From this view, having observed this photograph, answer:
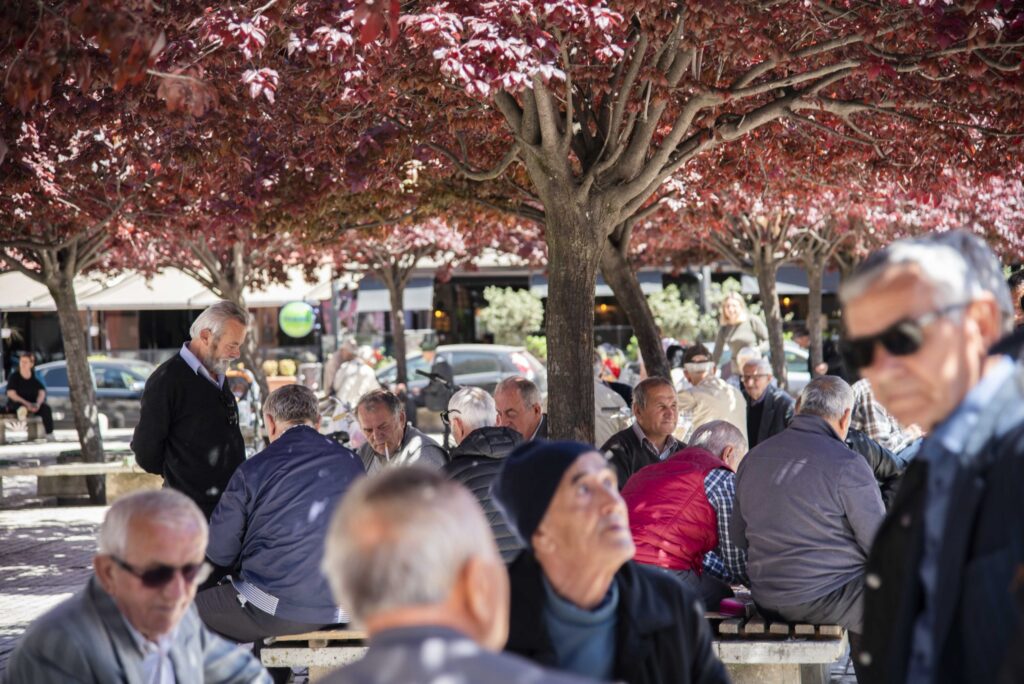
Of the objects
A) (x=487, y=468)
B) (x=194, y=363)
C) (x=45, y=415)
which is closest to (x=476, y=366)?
(x=45, y=415)

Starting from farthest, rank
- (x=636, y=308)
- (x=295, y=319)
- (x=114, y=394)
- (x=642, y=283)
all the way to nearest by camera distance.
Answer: (x=642, y=283), (x=114, y=394), (x=295, y=319), (x=636, y=308)

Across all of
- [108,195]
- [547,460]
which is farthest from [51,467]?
[547,460]

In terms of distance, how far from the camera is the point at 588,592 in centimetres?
324

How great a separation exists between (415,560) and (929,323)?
1126 millimetres

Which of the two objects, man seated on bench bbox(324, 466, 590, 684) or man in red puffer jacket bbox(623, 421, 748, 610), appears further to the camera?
man in red puffer jacket bbox(623, 421, 748, 610)

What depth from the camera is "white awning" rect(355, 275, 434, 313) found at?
37688mm

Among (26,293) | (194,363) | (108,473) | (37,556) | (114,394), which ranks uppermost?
(26,293)

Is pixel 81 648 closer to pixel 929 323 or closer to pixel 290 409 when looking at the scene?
pixel 929 323

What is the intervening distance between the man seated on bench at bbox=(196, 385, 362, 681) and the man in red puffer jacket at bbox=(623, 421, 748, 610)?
142cm

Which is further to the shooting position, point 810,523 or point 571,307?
point 571,307

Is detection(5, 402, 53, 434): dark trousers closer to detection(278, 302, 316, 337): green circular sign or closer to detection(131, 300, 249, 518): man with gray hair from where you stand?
detection(278, 302, 316, 337): green circular sign

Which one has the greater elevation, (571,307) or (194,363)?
(571,307)

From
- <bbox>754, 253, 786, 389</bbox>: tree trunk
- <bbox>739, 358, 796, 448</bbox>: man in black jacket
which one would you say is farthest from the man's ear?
<bbox>754, 253, 786, 389</bbox>: tree trunk

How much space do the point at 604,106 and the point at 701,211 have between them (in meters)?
6.62
